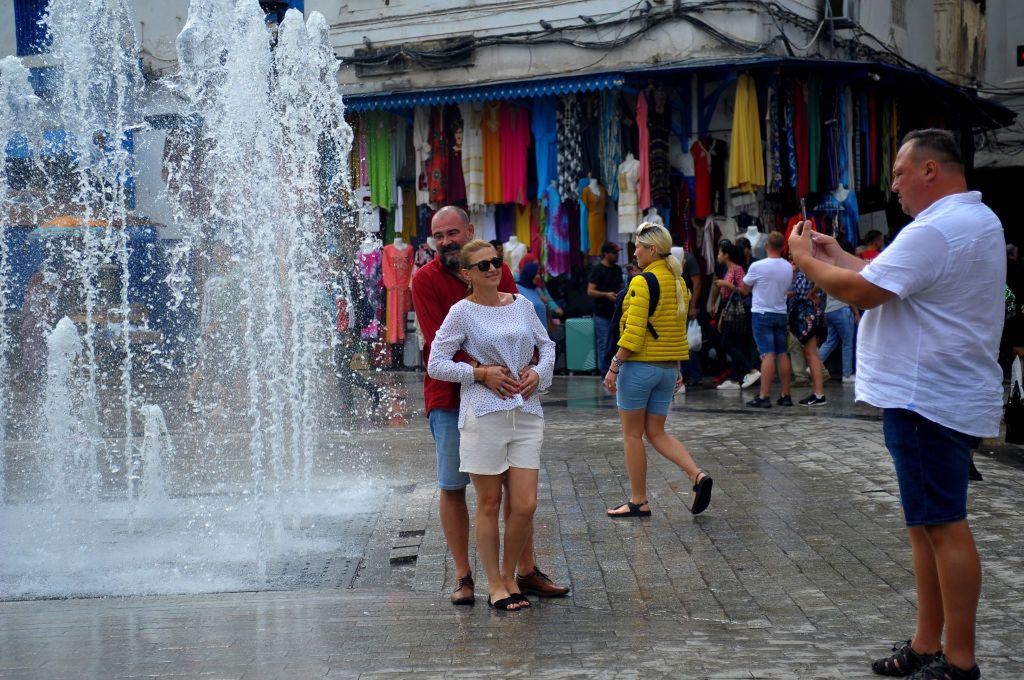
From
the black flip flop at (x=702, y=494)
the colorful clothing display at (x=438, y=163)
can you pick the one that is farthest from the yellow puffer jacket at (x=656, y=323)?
the colorful clothing display at (x=438, y=163)

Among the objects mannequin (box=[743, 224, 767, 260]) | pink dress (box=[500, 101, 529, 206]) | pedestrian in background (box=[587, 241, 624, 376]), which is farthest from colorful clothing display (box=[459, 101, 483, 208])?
mannequin (box=[743, 224, 767, 260])

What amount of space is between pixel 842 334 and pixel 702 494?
8493mm

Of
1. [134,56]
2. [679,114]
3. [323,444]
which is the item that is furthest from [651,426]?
[134,56]

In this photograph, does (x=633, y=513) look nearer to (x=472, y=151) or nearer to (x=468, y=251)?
(x=468, y=251)

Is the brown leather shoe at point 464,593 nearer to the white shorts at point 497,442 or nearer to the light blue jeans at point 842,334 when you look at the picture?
the white shorts at point 497,442

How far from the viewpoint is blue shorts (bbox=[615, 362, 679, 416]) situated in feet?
25.0

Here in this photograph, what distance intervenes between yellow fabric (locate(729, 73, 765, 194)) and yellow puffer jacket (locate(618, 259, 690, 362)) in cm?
851

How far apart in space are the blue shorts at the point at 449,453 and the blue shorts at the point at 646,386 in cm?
206

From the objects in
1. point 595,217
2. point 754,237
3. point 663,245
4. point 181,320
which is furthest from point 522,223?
point 663,245

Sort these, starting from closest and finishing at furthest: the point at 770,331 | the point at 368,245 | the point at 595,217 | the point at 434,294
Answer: the point at 434,294 < the point at 770,331 < the point at 595,217 < the point at 368,245

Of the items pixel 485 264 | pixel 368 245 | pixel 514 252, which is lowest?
pixel 485 264

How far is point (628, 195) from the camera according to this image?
16.7 m

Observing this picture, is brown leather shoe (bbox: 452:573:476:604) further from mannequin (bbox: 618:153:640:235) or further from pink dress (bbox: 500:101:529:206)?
pink dress (bbox: 500:101:529:206)

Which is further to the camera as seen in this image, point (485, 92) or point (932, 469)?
point (485, 92)
